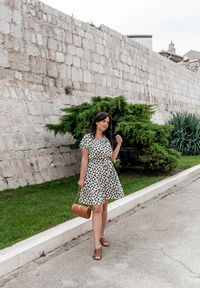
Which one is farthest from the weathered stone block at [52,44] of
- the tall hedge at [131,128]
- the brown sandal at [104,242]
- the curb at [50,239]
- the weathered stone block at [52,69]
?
the brown sandal at [104,242]

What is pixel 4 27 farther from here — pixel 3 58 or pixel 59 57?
pixel 59 57

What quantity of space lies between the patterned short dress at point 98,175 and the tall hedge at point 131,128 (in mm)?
3420

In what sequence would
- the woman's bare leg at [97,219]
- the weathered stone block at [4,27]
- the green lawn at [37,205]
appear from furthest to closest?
the weathered stone block at [4,27]
the green lawn at [37,205]
the woman's bare leg at [97,219]

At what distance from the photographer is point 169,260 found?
3.23 metres

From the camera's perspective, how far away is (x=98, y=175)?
356 centimetres

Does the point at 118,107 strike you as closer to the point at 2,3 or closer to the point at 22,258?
the point at 2,3

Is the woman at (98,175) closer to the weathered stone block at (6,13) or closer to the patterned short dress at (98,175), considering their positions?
the patterned short dress at (98,175)

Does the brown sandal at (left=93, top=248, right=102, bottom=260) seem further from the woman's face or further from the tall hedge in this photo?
the tall hedge

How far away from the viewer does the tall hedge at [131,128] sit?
7.20 metres

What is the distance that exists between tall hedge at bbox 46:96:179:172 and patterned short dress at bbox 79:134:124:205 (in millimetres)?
3420

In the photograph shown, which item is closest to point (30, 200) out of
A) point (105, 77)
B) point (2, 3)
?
point (2, 3)

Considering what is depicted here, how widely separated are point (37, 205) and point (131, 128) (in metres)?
3.03

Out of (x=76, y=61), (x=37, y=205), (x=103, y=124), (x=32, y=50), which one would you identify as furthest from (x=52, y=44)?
(x=103, y=124)

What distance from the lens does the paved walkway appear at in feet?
9.21
